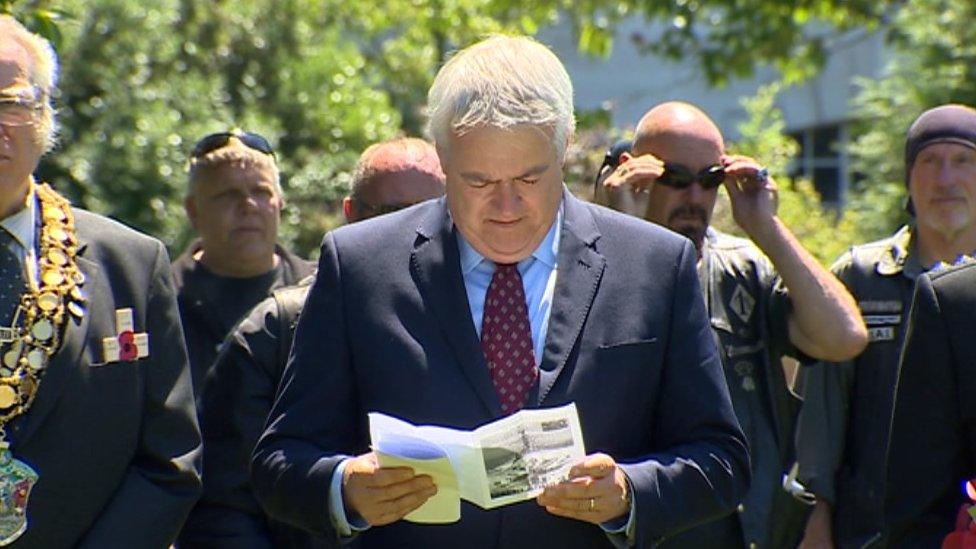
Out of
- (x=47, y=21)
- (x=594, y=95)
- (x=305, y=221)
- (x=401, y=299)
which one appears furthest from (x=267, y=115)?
(x=594, y=95)

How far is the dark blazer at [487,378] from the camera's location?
385 centimetres

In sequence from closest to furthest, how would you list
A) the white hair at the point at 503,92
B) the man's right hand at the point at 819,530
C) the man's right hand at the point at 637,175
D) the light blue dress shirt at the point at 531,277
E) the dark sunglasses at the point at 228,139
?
the white hair at the point at 503,92 → the light blue dress shirt at the point at 531,277 → the man's right hand at the point at 637,175 → the man's right hand at the point at 819,530 → the dark sunglasses at the point at 228,139

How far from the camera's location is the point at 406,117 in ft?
51.0

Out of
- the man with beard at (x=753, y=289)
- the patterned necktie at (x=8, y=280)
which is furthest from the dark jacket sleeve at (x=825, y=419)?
the patterned necktie at (x=8, y=280)

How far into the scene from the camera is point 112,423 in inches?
170

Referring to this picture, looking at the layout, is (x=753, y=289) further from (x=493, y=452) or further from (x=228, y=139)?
(x=228, y=139)

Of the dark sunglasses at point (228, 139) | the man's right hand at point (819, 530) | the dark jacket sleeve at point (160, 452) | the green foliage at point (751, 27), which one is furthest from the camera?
the green foliage at point (751, 27)

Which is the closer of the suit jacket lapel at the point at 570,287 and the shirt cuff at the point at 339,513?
the shirt cuff at the point at 339,513

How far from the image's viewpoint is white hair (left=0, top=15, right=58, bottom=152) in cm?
438

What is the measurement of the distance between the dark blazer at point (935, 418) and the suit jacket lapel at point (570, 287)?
727 millimetres

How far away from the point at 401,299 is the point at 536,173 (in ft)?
1.36

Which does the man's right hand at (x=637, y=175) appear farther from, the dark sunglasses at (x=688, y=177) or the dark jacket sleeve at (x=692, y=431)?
the dark jacket sleeve at (x=692, y=431)

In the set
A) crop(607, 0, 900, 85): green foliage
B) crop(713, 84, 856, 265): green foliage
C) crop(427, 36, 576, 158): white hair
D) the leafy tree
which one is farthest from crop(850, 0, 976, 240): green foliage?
crop(427, 36, 576, 158): white hair

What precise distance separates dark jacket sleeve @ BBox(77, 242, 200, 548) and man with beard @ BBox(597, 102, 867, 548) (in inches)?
64.9
